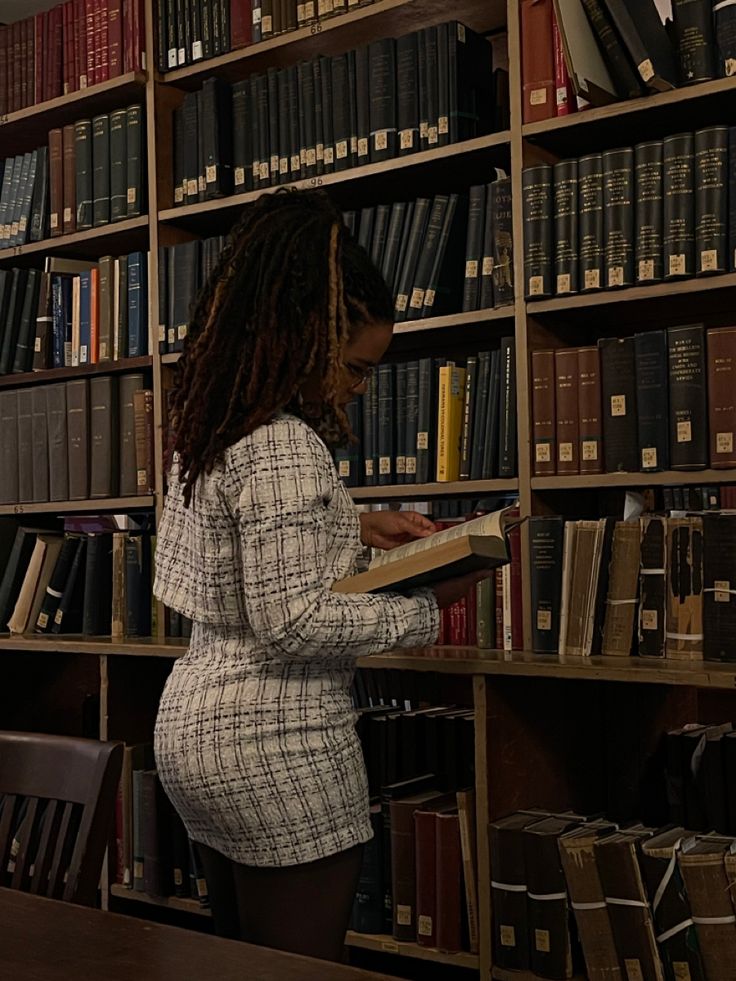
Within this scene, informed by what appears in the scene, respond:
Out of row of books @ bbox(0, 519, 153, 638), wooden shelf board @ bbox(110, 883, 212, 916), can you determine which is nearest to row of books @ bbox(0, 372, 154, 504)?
row of books @ bbox(0, 519, 153, 638)

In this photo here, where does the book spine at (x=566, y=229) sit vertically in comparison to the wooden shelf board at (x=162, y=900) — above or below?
above

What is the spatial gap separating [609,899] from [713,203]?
3.75 feet

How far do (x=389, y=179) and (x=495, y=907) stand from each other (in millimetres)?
1425

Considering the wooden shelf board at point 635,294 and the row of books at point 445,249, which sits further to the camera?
the row of books at point 445,249

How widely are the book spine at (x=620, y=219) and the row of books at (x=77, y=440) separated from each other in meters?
1.17

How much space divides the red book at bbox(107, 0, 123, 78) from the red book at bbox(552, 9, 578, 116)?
3.71ft

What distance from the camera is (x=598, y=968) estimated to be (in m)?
1.92

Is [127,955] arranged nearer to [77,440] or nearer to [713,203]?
[713,203]

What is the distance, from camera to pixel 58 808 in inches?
54.1

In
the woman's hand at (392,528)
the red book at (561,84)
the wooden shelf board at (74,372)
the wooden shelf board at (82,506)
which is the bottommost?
the woman's hand at (392,528)

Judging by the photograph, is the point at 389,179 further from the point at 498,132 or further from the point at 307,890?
the point at 307,890

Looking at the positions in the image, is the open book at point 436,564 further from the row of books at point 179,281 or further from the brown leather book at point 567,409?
the row of books at point 179,281

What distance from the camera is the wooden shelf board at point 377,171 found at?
2.29m

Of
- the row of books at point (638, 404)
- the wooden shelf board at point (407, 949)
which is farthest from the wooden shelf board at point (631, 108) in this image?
the wooden shelf board at point (407, 949)
